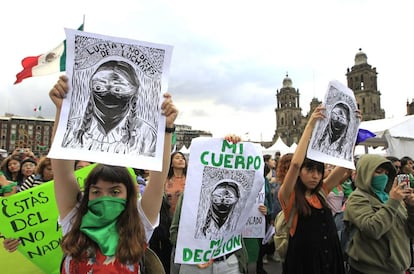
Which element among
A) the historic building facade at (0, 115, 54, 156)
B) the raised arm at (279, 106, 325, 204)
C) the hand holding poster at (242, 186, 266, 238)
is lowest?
the hand holding poster at (242, 186, 266, 238)

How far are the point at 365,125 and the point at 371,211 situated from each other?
10048mm

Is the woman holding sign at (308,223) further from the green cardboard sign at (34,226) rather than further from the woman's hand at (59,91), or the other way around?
the woman's hand at (59,91)

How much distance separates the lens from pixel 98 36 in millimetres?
1737

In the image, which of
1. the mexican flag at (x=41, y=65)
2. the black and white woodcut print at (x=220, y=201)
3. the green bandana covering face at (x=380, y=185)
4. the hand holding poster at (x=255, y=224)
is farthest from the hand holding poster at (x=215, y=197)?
the mexican flag at (x=41, y=65)

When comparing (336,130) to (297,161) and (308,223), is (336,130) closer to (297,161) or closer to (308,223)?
(297,161)

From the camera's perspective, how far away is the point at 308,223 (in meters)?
2.64

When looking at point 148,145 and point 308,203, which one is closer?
point 148,145

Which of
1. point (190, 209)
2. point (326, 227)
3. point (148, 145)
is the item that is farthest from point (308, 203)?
point (148, 145)

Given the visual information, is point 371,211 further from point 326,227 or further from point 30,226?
point 30,226

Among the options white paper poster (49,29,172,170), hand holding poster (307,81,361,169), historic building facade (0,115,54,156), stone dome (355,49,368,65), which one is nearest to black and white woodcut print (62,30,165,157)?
white paper poster (49,29,172,170)

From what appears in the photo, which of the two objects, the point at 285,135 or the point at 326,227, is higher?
the point at 285,135

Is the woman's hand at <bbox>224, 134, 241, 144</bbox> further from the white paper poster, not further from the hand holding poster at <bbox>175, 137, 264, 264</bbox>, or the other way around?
the white paper poster

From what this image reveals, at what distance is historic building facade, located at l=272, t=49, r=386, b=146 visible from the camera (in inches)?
2584

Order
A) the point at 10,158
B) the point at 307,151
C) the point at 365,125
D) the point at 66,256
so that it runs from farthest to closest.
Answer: the point at 365,125, the point at 10,158, the point at 307,151, the point at 66,256
